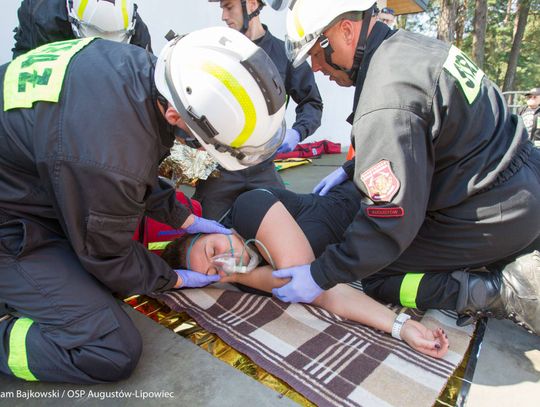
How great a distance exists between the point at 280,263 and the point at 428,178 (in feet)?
2.80

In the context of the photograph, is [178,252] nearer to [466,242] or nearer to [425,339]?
[425,339]

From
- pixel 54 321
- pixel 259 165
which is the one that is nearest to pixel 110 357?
pixel 54 321

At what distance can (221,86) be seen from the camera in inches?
58.9

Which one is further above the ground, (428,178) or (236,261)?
(428,178)

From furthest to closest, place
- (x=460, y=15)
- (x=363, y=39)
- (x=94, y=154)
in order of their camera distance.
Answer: (x=460, y=15) < (x=363, y=39) < (x=94, y=154)

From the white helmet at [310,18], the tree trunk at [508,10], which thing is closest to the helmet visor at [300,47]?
the white helmet at [310,18]

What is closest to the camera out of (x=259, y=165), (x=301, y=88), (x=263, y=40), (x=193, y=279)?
(x=193, y=279)

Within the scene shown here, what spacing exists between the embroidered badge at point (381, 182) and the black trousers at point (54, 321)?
3.93 ft

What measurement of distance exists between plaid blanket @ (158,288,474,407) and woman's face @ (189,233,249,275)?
0.47ft

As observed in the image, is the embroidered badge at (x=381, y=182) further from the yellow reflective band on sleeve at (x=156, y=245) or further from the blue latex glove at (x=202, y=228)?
the yellow reflective band on sleeve at (x=156, y=245)

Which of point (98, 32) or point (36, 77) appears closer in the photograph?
point (36, 77)

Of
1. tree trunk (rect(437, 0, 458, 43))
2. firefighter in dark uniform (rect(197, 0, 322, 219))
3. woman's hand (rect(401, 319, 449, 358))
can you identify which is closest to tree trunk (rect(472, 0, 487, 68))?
tree trunk (rect(437, 0, 458, 43))

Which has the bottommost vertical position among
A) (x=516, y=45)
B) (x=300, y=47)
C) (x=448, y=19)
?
(x=300, y=47)

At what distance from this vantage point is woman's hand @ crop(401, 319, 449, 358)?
1.75 metres
